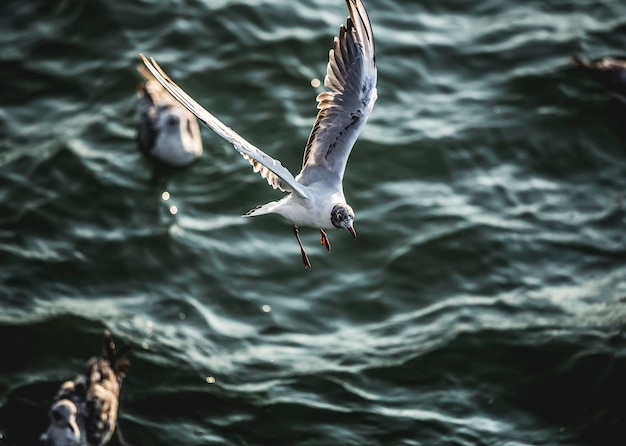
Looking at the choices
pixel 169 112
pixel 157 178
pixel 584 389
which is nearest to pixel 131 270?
pixel 157 178

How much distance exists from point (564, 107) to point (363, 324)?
14.8ft

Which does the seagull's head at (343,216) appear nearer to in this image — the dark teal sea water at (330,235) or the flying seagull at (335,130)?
the flying seagull at (335,130)

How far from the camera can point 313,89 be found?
1298 cm

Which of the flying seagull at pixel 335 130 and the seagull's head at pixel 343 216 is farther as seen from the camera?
the flying seagull at pixel 335 130

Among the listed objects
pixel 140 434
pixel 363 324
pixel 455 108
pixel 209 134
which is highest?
pixel 455 108

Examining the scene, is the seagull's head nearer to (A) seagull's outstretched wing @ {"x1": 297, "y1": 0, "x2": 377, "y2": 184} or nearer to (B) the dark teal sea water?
(A) seagull's outstretched wing @ {"x1": 297, "y1": 0, "x2": 377, "y2": 184}

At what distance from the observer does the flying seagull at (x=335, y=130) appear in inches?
283

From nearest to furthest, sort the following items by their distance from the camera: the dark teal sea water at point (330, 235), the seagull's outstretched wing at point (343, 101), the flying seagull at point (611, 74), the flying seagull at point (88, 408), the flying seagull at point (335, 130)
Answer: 1. the flying seagull at point (335, 130)
2. the seagull's outstretched wing at point (343, 101)
3. the flying seagull at point (88, 408)
4. the dark teal sea water at point (330, 235)
5. the flying seagull at point (611, 74)

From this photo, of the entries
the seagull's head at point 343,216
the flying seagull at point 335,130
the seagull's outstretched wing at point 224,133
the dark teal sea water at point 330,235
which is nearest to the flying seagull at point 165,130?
the dark teal sea water at point 330,235

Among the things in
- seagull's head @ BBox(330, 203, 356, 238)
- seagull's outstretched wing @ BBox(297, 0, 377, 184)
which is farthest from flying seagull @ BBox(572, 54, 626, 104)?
seagull's head @ BBox(330, 203, 356, 238)

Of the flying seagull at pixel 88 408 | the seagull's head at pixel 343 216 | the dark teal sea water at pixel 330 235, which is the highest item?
the seagull's head at pixel 343 216

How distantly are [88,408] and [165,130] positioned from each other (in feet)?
12.9

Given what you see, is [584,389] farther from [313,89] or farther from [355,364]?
[313,89]

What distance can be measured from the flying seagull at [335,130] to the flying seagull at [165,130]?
169 inches
